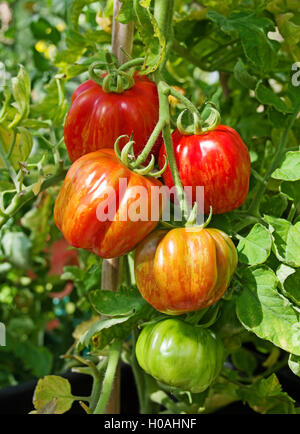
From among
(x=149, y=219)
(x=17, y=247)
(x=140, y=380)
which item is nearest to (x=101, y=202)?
(x=149, y=219)

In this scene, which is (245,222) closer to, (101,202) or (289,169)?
(289,169)

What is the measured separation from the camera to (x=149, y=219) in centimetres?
Result: 53

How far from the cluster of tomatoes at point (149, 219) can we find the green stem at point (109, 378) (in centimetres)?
8

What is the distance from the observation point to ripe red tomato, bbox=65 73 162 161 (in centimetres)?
59

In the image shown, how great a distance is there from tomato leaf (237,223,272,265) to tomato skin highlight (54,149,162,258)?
0.37 ft

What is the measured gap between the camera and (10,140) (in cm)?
75

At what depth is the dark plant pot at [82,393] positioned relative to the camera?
1.03 metres

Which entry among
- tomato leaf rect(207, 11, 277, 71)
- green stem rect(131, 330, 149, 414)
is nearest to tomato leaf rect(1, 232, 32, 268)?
green stem rect(131, 330, 149, 414)

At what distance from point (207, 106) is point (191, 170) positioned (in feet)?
0.34

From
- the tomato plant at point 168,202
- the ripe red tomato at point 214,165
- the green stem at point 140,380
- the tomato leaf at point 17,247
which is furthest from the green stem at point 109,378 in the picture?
the tomato leaf at point 17,247

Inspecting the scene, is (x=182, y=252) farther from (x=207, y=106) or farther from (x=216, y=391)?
(x=216, y=391)

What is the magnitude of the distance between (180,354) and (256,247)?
0.14 metres

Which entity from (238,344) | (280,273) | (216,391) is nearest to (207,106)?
(280,273)

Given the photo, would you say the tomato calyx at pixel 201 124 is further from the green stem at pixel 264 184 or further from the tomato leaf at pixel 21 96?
the tomato leaf at pixel 21 96
